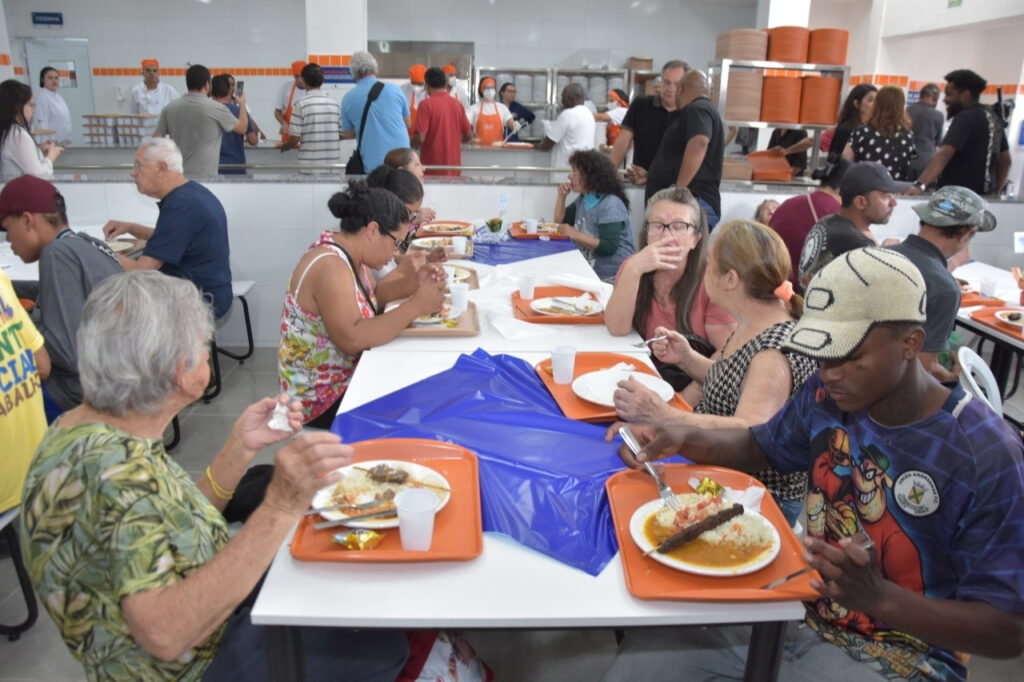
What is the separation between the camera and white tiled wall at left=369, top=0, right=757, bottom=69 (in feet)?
32.4

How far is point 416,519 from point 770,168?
532 centimetres

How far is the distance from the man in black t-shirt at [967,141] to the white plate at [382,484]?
5077 millimetres

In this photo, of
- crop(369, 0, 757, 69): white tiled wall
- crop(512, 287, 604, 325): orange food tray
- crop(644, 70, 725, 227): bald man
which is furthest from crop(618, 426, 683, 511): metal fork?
crop(369, 0, 757, 69): white tiled wall

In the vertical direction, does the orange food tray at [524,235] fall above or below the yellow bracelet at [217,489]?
above

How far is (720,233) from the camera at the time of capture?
2.17 meters

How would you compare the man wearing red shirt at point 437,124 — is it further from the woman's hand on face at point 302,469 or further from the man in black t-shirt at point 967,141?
the woman's hand on face at point 302,469

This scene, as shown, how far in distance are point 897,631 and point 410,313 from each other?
180cm

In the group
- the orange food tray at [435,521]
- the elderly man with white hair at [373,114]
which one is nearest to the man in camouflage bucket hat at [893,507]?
the orange food tray at [435,521]

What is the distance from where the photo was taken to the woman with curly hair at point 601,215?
4363mm

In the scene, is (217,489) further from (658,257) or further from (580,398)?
(658,257)

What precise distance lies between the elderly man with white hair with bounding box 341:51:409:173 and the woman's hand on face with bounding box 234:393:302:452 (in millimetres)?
3815

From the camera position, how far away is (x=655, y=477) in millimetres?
1646

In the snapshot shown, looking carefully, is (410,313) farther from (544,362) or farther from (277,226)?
(277,226)

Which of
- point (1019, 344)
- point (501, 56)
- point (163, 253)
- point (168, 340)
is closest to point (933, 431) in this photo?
point (168, 340)
